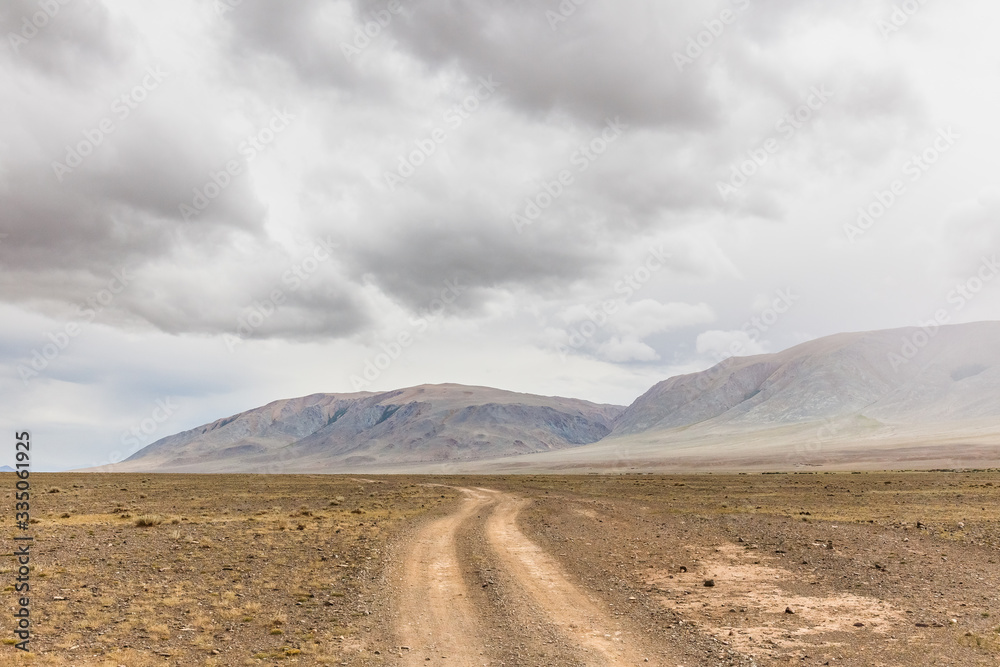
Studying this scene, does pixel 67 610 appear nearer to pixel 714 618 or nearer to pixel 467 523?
pixel 714 618

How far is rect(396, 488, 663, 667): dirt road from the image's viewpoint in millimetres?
11727

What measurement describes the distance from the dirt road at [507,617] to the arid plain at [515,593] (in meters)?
0.07

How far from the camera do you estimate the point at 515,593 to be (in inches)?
641

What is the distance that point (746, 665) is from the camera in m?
11.3

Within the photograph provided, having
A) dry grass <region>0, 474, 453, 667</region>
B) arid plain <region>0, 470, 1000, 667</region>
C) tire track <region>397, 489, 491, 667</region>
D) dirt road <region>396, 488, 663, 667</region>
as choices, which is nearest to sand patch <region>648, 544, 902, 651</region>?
arid plain <region>0, 470, 1000, 667</region>

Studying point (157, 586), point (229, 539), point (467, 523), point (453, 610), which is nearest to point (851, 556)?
point (453, 610)

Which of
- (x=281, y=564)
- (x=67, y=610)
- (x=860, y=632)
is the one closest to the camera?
(x=860, y=632)

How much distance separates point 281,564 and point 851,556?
19.0m

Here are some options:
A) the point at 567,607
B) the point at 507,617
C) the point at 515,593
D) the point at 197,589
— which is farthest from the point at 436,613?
the point at 197,589

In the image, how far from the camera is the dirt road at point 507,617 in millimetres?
11727

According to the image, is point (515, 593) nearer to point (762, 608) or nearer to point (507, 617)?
point (507, 617)

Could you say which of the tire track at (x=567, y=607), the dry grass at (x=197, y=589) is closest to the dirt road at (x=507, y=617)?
the tire track at (x=567, y=607)

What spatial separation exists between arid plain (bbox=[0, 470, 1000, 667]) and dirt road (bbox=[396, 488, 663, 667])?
0.22ft

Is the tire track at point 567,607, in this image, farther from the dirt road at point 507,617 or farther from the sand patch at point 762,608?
the sand patch at point 762,608
